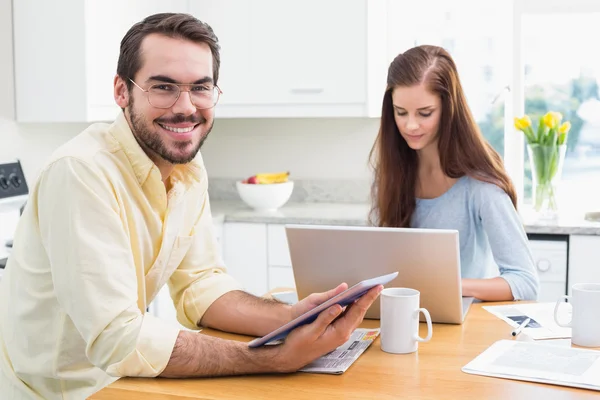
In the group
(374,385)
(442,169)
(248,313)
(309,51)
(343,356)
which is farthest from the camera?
(309,51)

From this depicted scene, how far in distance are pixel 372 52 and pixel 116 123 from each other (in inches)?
81.9

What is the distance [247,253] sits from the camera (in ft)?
11.9

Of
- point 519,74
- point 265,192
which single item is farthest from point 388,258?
point 519,74

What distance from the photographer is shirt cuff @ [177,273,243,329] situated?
6.33 feet

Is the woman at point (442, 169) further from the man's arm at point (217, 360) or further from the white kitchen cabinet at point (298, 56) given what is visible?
the white kitchen cabinet at point (298, 56)

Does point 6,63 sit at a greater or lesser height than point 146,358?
greater

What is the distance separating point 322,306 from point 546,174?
223 cm

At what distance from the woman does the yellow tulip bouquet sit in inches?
40.7

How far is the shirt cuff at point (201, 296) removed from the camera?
6.33 ft

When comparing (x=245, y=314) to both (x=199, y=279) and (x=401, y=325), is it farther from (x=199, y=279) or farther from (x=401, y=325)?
(x=401, y=325)

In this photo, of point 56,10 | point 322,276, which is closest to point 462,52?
point 56,10

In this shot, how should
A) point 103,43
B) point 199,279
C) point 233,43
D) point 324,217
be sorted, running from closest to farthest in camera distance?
point 199,279
point 103,43
point 324,217
point 233,43

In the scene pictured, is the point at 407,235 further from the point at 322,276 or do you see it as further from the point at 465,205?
the point at 465,205

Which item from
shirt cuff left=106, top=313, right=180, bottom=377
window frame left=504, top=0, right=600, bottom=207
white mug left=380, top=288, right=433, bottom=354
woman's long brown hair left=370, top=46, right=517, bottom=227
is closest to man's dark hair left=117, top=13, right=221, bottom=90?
shirt cuff left=106, top=313, right=180, bottom=377
